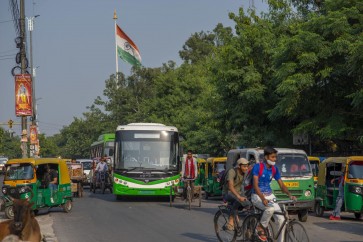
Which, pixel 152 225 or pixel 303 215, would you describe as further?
pixel 303 215

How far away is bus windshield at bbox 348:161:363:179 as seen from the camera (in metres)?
20.1

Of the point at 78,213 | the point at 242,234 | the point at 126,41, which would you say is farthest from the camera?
the point at 126,41

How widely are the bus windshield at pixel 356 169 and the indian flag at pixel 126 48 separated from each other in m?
60.3

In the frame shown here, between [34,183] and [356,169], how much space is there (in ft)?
31.5

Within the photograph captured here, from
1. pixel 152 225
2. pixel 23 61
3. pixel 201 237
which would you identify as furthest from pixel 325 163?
pixel 23 61

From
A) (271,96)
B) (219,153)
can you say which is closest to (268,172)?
(271,96)

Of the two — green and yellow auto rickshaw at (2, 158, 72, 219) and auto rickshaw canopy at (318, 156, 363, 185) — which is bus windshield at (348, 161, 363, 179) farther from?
green and yellow auto rickshaw at (2, 158, 72, 219)

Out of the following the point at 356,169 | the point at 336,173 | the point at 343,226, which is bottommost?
the point at 343,226

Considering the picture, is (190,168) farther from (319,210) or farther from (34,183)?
(34,183)

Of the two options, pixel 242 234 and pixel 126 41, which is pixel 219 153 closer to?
pixel 126 41

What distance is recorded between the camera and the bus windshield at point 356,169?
790 inches

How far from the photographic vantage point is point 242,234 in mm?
12953

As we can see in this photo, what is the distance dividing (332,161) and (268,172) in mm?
10004

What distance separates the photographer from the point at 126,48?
79.8m
